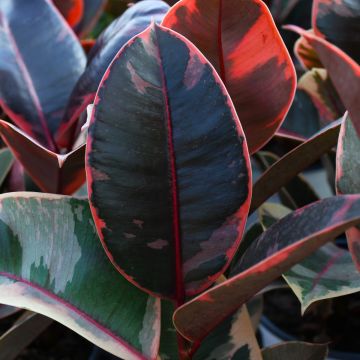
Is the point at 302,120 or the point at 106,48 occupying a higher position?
the point at 106,48

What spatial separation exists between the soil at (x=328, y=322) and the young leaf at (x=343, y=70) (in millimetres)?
467

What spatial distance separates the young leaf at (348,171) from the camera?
0.45 metres

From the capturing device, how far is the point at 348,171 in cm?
46

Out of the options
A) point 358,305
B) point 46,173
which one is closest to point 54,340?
point 46,173

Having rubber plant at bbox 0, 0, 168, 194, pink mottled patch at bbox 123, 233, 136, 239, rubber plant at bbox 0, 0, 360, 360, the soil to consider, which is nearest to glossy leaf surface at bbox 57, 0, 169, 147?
rubber plant at bbox 0, 0, 168, 194

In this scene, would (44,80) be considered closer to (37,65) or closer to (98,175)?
(37,65)

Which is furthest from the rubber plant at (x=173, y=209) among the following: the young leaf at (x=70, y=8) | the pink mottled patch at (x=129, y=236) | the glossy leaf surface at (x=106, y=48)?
the young leaf at (x=70, y=8)

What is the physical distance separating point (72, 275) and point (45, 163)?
0.62 ft

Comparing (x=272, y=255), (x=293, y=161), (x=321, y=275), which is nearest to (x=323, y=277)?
(x=321, y=275)

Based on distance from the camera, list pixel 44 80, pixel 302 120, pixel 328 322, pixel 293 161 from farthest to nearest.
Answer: pixel 328 322, pixel 302 120, pixel 44 80, pixel 293 161

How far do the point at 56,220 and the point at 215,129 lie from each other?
0.51 feet

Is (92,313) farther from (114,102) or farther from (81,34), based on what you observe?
(81,34)

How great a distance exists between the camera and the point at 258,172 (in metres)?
0.84

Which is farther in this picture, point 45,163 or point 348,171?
point 45,163
